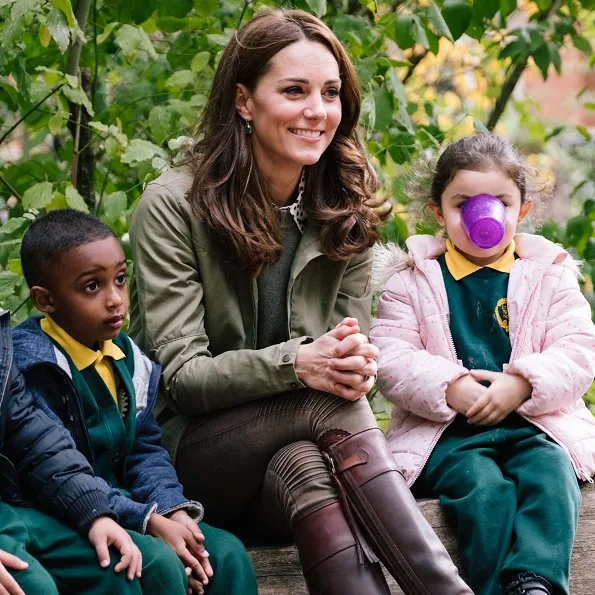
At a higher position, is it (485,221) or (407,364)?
(485,221)

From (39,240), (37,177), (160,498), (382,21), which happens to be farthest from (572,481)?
(37,177)

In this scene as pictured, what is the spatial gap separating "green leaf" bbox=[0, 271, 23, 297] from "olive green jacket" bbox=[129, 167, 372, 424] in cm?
32

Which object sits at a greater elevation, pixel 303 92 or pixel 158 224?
pixel 303 92

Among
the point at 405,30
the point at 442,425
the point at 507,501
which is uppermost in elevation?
the point at 405,30

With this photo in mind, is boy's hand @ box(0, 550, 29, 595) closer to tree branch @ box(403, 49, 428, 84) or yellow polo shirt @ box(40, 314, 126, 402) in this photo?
yellow polo shirt @ box(40, 314, 126, 402)

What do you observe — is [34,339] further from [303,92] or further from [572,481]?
[572,481]

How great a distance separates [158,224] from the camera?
9.53 feet

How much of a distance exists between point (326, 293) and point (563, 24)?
177 cm

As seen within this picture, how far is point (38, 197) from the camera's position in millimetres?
3178

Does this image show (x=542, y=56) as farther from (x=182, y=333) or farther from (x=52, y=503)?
(x=52, y=503)

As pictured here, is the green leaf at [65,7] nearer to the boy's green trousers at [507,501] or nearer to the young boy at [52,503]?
the young boy at [52,503]

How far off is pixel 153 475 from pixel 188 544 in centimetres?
21

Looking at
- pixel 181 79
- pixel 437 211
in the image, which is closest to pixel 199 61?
pixel 181 79

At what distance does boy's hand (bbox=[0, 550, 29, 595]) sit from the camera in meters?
2.11
